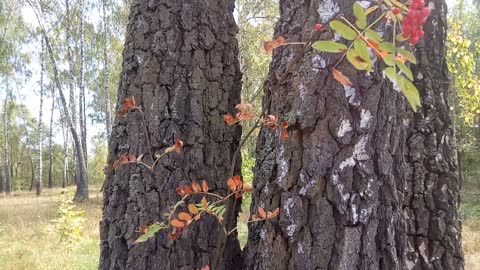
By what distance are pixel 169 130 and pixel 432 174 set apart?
1.21 metres

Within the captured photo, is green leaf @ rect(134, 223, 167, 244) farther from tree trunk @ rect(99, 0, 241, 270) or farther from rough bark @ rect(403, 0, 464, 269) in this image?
rough bark @ rect(403, 0, 464, 269)

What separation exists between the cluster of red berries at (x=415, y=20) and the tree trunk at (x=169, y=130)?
893 mm

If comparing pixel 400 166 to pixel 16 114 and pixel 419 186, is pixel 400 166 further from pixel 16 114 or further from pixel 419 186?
pixel 16 114

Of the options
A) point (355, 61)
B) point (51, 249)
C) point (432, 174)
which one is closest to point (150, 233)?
point (355, 61)

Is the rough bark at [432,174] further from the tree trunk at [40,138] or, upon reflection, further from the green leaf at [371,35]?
the tree trunk at [40,138]

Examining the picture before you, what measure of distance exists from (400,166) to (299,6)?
1.90 ft

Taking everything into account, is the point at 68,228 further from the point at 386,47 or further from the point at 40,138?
the point at 40,138

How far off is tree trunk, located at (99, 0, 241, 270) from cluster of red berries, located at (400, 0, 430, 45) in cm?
89

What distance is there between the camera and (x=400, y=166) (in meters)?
1.30

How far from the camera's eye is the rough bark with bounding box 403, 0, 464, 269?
1880 mm

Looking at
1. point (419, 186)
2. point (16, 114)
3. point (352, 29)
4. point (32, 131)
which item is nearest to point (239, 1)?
point (419, 186)

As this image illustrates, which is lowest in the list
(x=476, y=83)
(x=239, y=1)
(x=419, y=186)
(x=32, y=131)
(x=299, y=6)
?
(x=419, y=186)

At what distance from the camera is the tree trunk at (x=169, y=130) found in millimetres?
1354

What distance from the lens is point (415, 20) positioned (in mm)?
609
